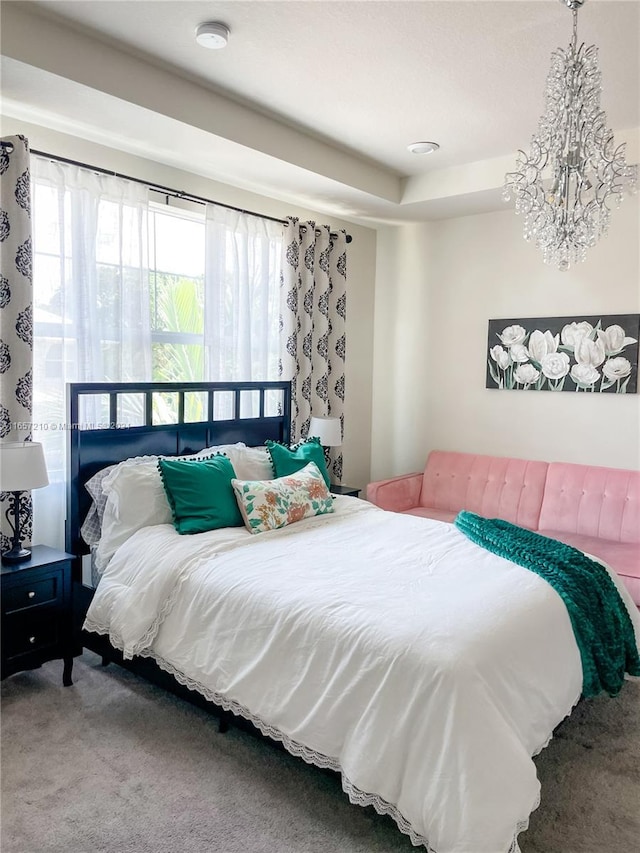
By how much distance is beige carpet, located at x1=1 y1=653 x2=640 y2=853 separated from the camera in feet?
6.33

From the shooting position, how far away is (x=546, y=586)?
2.39 meters

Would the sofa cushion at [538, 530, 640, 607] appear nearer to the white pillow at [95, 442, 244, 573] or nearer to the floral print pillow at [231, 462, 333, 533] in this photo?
the floral print pillow at [231, 462, 333, 533]

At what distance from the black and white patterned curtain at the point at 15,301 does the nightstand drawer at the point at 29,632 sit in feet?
1.36

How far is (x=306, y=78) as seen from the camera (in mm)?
2871

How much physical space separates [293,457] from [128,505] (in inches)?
40.8

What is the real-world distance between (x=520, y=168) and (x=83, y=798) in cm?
285

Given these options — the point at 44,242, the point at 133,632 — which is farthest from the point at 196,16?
the point at 133,632

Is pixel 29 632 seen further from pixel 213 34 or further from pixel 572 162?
pixel 572 162

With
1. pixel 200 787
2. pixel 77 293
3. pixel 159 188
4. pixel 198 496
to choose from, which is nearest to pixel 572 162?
pixel 198 496

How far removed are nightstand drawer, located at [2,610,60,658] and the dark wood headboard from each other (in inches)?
16.7

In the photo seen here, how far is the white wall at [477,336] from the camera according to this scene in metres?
4.02

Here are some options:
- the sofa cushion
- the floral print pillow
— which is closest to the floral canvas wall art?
the sofa cushion

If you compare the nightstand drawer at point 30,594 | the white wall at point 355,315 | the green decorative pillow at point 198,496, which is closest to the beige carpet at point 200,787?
the nightstand drawer at point 30,594

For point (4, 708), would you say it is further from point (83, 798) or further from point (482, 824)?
point (482, 824)
